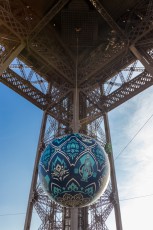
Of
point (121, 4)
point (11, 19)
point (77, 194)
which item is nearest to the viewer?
point (77, 194)

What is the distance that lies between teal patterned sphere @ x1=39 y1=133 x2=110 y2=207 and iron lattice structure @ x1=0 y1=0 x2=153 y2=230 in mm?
5968

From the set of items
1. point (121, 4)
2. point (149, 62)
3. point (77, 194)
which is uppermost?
point (121, 4)

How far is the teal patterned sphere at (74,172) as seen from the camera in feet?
14.4

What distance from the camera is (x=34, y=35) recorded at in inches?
444

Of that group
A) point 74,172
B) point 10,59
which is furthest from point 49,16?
point 74,172

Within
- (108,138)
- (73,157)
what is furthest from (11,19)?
(73,157)

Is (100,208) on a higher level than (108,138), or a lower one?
lower

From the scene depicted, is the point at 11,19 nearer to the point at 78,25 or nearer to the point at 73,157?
the point at 78,25

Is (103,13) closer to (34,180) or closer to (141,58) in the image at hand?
(141,58)

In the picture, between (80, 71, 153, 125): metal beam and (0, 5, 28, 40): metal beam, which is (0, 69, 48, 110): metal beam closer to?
(0, 5, 28, 40): metal beam

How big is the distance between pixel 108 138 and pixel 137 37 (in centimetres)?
473

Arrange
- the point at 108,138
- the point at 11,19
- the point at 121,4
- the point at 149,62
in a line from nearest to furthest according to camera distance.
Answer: the point at 11,19 → the point at 149,62 → the point at 121,4 → the point at 108,138

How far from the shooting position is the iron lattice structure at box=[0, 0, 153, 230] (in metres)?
11.2

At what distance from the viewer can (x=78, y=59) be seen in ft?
46.2
